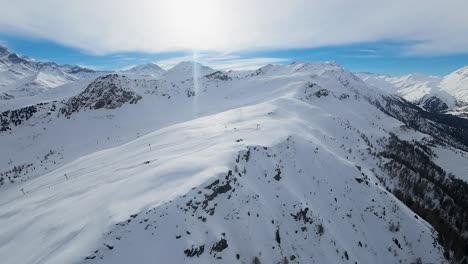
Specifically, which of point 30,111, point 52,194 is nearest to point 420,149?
point 52,194

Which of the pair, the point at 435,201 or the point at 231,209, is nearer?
the point at 231,209

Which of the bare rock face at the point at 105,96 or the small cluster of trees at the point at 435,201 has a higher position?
the bare rock face at the point at 105,96

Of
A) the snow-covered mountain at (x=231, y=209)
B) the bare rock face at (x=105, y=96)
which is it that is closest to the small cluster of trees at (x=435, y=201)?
the snow-covered mountain at (x=231, y=209)

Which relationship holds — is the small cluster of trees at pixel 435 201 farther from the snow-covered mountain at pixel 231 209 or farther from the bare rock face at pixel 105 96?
the bare rock face at pixel 105 96

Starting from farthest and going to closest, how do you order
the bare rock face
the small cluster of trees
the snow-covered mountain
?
the bare rock face → the small cluster of trees → the snow-covered mountain

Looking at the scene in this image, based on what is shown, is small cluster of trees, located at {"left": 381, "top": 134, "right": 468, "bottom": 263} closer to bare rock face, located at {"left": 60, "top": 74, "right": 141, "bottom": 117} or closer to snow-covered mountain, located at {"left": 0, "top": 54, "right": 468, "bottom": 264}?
snow-covered mountain, located at {"left": 0, "top": 54, "right": 468, "bottom": 264}

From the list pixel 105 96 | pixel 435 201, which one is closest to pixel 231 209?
pixel 435 201

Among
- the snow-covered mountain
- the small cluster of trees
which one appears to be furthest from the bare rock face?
the small cluster of trees

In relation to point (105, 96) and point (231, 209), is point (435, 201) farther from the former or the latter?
point (105, 96)
